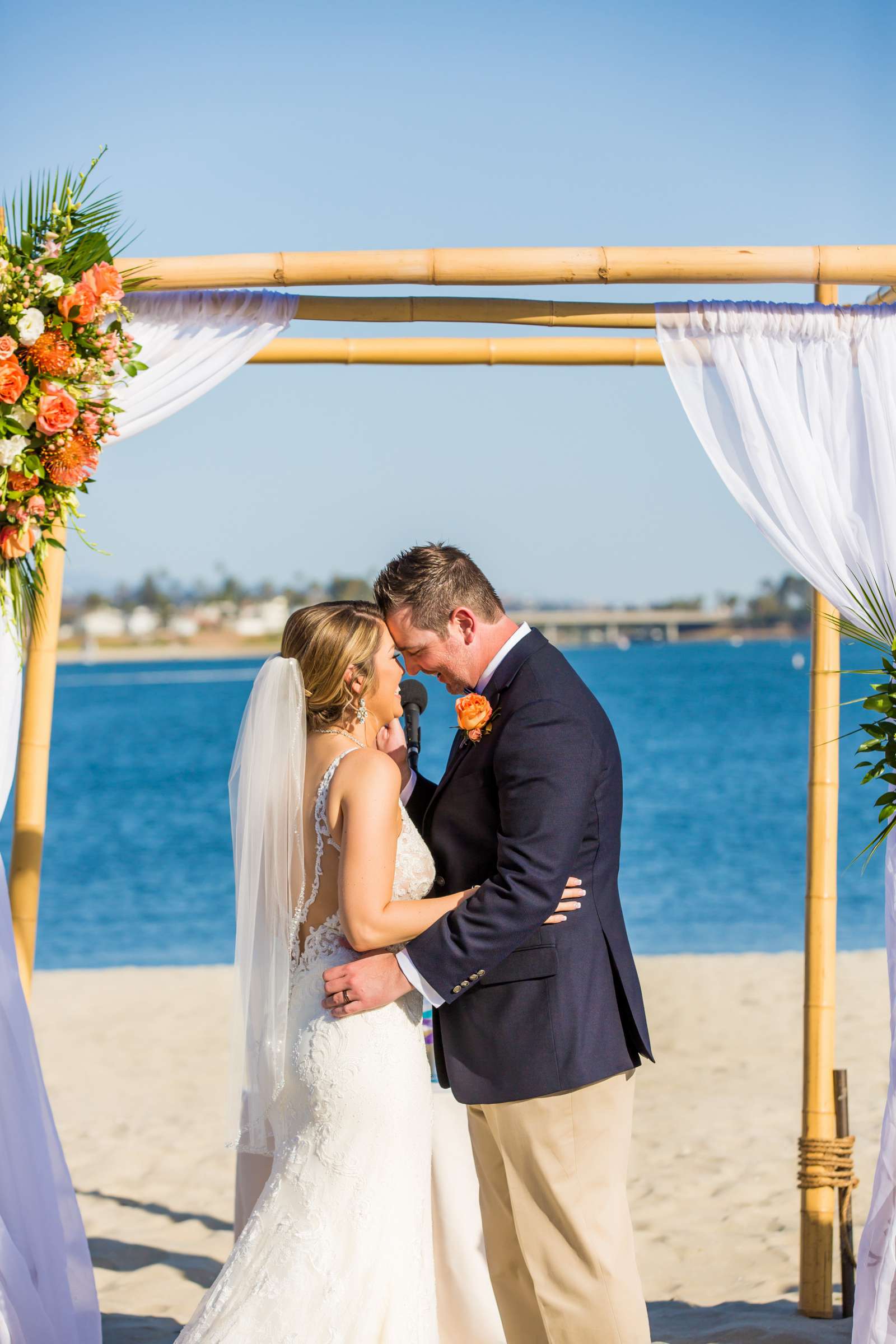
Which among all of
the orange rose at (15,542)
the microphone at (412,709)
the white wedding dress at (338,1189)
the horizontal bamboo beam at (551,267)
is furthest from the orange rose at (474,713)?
the horizontal bamboo beam at (551,267)

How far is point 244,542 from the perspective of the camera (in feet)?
190

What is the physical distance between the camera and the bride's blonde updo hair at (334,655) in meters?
3.08

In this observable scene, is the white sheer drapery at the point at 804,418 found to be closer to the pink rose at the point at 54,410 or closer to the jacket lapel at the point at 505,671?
the jacket lapel at the point at 505,671

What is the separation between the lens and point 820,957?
393 cm

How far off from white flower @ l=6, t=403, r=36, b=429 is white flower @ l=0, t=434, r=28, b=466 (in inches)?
3.0

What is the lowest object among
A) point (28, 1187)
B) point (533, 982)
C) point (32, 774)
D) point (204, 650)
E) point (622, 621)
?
point (204, 650)

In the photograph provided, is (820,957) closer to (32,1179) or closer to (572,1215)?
(572,1215)

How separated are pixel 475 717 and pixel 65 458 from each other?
118 cm

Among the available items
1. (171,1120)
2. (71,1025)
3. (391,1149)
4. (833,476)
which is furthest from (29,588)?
(71,1025)

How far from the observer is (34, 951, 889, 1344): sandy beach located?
4250mm

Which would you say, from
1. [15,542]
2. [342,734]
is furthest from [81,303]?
[342,734]

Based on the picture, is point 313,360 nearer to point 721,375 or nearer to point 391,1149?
point 721,375

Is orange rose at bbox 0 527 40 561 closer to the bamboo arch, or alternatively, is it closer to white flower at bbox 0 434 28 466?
white flower at bbox 0 434 28 466

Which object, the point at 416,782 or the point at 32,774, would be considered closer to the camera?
the point at 416,782
